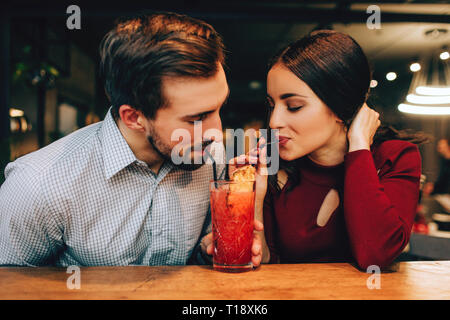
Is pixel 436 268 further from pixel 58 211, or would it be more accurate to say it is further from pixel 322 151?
pixel 58 211

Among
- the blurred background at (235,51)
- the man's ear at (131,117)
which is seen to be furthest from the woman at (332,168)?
the man's ear at (131,117)

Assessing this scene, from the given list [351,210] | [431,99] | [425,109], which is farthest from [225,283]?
[431,99]

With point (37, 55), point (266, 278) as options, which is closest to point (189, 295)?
point (266, 278)

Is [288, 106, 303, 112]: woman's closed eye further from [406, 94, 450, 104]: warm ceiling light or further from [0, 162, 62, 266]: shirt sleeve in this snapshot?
[406, 94, 450, 104]: warm ceiling light

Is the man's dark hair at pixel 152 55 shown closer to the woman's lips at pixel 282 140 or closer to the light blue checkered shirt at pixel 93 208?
the light blue checkered shirt at pixel 93 208

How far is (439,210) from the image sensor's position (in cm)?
414

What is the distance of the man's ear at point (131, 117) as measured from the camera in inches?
52.0

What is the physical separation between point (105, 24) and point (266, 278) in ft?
16.4

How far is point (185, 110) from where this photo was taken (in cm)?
126

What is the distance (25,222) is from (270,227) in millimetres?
941

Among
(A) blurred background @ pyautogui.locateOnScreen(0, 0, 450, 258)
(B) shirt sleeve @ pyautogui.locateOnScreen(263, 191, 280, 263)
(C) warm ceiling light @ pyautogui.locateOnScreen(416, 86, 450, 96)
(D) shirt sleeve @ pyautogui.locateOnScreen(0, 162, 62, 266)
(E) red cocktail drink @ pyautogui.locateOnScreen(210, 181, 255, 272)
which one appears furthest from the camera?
(C) warm ceiling light @ pyautogui.locateOnScreen(416, 86, 450, 96)

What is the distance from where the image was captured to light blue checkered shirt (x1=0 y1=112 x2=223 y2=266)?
1.22 meters

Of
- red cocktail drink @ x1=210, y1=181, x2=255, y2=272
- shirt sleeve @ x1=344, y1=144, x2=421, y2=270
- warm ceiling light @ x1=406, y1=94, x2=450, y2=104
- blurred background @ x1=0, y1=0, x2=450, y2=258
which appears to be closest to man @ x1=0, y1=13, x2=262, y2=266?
red cocktail drink @ x1=210, y1=181, x2=255, y2=272

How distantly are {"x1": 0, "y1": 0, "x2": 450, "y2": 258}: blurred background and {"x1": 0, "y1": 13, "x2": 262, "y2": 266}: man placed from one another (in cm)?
44
